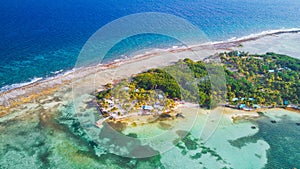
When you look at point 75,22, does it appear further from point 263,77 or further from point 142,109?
point 263,77

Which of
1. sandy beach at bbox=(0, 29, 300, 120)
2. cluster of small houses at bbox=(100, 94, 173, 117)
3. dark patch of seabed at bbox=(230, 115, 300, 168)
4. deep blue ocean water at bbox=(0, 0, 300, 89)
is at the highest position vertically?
deep blue ocean water at bbox=(0, 0, 300, 89)

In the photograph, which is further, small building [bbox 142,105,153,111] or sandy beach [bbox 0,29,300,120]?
sandy beach [bbox 0,29,300,120]

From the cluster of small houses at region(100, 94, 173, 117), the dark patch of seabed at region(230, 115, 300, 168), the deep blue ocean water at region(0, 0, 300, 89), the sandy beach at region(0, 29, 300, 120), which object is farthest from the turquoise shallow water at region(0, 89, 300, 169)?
the deep blue ocean water at region(0, 0, 300, 89)

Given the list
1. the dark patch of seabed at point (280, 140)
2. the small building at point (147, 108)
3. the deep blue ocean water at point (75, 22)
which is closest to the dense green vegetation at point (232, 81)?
the small building at point (147, 108)

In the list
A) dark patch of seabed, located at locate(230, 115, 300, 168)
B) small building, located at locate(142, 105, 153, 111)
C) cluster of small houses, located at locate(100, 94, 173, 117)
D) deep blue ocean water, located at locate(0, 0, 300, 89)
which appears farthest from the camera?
deep blue ocean water, located at locate(0, 0, 300, 89)

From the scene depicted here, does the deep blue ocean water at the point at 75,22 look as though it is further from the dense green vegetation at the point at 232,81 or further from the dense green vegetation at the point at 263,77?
the dense green vegetation at the point at 263,77

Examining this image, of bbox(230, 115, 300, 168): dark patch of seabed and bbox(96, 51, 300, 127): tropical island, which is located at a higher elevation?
bbox(96, 51, 300, 127): tropical island

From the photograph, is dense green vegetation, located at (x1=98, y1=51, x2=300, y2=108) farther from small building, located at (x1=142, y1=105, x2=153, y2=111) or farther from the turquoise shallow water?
the turquoise shallow water
